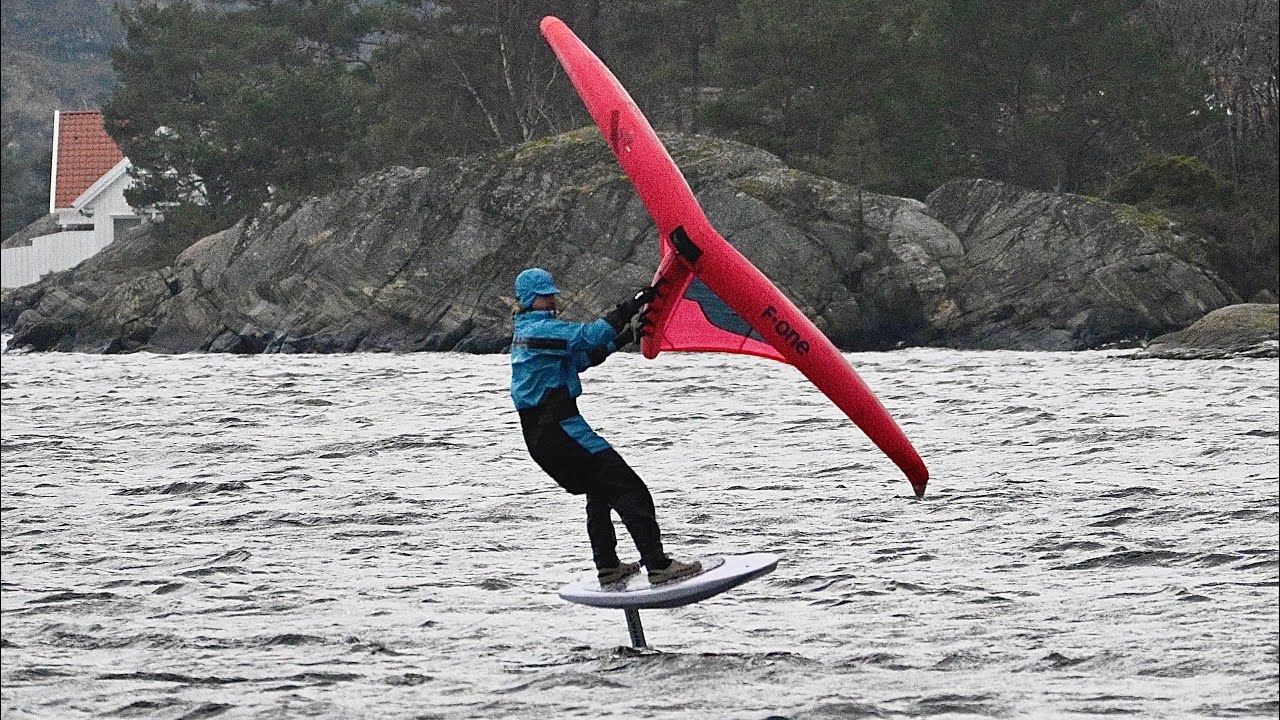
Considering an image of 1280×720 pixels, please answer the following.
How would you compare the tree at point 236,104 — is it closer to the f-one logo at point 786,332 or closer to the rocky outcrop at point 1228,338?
the rocky outcrop at point 1228,338

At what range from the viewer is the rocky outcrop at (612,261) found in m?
43.0

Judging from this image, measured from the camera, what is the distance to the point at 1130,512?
49.7 ft

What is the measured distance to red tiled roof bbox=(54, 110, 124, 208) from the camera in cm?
7312

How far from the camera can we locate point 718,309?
1070 cm

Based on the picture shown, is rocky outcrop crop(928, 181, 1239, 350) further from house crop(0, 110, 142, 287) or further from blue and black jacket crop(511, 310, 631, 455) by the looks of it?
house crop(0, 110, 142, 287)

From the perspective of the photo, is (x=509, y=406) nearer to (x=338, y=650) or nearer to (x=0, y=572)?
(x=0, y=572)

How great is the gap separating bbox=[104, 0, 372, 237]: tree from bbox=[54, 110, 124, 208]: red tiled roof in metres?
6.18

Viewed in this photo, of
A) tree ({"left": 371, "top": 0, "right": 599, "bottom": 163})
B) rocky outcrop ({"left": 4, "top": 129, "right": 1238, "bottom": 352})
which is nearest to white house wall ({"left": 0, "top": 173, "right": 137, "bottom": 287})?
tree ({"left": 371, "top": 0, "right": 599, "bottom": 163})

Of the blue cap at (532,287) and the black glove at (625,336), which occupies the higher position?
the blue cap at (532,287)

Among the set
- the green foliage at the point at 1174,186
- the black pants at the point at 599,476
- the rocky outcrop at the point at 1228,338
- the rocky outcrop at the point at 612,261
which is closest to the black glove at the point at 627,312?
the black pants at the point at 599,476

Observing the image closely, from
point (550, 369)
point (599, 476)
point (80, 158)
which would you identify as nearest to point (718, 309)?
point (550, 369)

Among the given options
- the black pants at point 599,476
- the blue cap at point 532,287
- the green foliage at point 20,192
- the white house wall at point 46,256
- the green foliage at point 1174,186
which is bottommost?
the black pants at point 599,476

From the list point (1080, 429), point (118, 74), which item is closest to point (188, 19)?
point (118, 74)

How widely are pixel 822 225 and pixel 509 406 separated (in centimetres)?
1888
